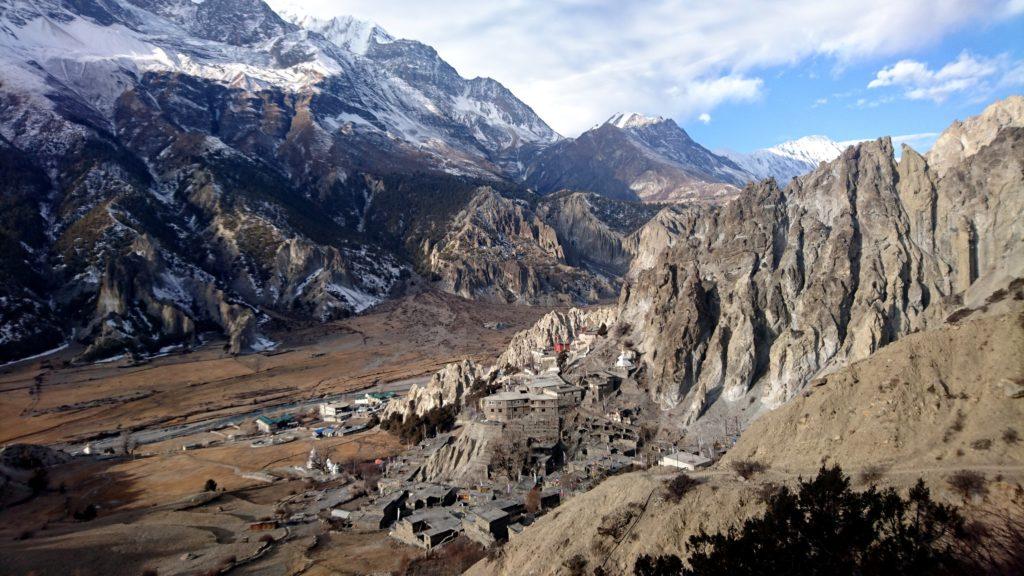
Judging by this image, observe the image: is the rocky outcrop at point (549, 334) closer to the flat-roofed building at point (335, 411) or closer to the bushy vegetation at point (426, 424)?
the bushy vegetation at point (426, 424)

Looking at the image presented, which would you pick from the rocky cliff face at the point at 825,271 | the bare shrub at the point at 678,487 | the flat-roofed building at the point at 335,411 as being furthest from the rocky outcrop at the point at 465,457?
the flat-roofed building at the point at 335,411

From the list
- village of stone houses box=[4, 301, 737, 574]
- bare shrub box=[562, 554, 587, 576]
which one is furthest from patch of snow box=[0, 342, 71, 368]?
bare shrub box=[562, 554, 587, 576]

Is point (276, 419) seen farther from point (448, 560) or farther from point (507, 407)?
point (448, 560)

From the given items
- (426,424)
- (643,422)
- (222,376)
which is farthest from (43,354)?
(643,422)

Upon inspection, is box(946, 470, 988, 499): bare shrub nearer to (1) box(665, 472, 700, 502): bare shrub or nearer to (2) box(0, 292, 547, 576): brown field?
(1) box(665, 472, 700, 502): bare shrub

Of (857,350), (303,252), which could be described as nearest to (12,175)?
(303,252)

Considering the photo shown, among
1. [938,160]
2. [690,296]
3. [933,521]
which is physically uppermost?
[938,160]

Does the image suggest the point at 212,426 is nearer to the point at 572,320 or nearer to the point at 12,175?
the point at 572,320
